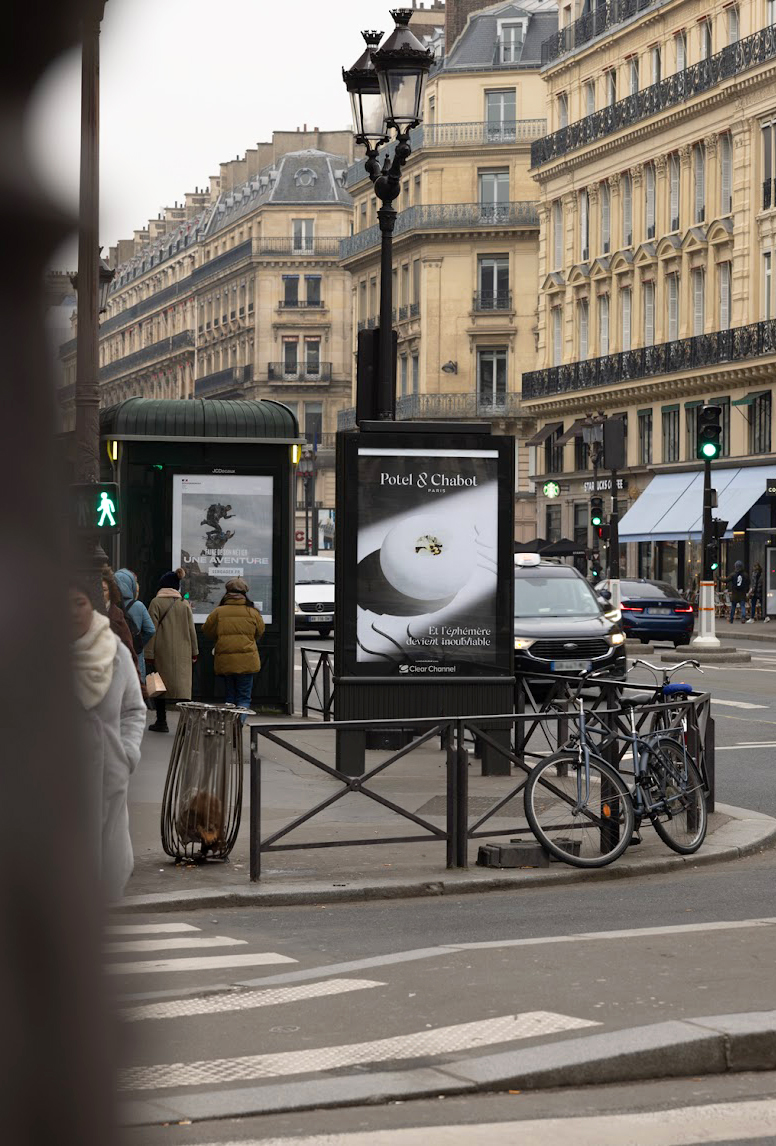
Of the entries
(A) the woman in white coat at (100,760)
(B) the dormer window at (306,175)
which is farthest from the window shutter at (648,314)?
(A) the woman in white coat at (100,760)

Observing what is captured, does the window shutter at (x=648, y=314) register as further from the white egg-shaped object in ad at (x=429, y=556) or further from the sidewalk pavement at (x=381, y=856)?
the sidewalk pavement at (x=381, y=856)

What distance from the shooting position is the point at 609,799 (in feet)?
38.3

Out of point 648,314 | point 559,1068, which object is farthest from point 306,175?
point 559,1068

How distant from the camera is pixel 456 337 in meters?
86.6

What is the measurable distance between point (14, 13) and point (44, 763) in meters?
0.33

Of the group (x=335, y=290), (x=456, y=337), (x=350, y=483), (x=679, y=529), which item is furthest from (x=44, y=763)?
(x=335, y=290)

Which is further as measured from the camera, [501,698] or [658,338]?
[658,338]

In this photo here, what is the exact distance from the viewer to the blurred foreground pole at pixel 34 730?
86 cm

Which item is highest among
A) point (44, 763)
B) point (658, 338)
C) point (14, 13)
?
point (658, 338)

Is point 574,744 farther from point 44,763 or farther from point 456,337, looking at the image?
point 456,337

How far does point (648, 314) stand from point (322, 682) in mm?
45989

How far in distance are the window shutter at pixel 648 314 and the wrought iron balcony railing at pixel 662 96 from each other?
18.3ft

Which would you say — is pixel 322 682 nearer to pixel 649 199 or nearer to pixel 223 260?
pixel 649 199

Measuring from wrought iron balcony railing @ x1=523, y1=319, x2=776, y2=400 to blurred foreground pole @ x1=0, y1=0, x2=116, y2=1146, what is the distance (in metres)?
56.4
